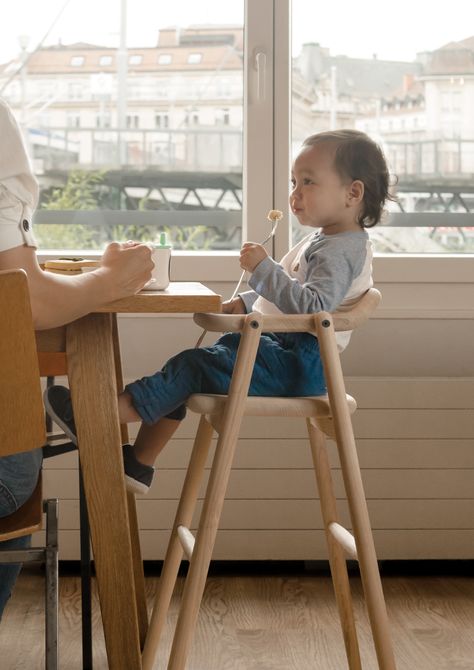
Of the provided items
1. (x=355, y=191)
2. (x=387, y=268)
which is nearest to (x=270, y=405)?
(x=355, y=191)

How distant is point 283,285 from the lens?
186cm

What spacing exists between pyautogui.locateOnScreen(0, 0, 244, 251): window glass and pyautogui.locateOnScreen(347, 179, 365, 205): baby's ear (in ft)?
3.52

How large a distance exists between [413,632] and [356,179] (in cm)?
108

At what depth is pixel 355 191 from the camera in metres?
2.04

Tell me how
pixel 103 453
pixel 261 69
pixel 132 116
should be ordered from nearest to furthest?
pixel 103 453
pixel 261 69
pixel 132 116

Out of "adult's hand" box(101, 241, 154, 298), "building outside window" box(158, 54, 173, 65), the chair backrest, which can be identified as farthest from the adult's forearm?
"building outside window" box(158, 54, 173, 65)

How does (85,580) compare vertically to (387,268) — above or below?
below

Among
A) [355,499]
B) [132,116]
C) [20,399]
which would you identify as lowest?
[355,499]

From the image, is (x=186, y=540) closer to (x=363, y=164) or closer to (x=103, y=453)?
(x=103, y=453)

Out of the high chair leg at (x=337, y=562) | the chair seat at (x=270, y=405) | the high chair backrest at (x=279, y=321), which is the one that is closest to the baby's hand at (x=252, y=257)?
the high chair backrest at (x=279, y=321)

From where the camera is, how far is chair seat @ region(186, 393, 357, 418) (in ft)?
5.95

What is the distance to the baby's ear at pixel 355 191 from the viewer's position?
2041 millimetres

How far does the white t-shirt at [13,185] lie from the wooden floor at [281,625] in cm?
104

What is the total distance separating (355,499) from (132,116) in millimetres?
1699
